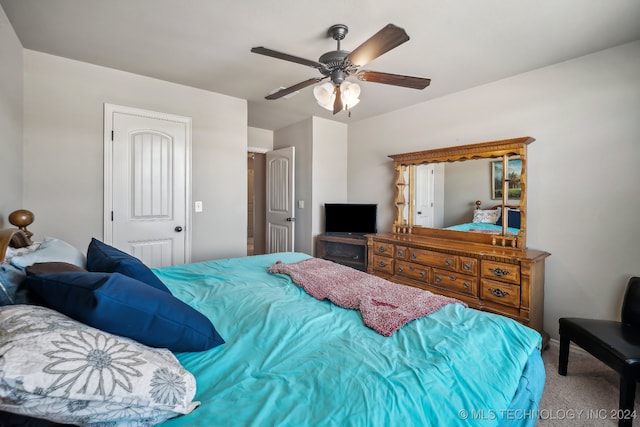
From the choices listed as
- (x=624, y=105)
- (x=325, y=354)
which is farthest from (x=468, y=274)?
(x=325, y=354)

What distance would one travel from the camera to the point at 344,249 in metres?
3.97

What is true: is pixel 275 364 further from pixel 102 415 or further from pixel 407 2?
pixel 407 2

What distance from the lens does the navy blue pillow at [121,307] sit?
80 cm

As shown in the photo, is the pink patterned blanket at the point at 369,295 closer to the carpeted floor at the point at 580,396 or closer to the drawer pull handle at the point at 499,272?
the carpeted floor at the point at 580,396

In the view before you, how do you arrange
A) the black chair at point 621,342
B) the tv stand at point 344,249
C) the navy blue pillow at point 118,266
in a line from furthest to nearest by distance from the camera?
1. the tv stand at point 344,249
2. the black chair at point 621,342
3. the navy blue pillow at point 118,266

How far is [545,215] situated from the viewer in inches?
104

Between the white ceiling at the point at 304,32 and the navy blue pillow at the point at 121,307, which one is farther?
the white ceiling at the point at 304,32

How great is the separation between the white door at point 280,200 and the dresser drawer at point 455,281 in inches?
85.9

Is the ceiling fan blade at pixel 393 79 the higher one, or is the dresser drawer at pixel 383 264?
the ceiling fan blade at pixel 393 79

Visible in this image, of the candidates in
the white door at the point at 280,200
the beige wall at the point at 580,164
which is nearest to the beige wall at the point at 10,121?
A: the white door at the point at 280,200

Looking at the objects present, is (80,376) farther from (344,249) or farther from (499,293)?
(344,249)

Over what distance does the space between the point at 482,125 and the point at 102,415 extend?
357 cm

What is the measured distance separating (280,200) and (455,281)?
2.78 meters

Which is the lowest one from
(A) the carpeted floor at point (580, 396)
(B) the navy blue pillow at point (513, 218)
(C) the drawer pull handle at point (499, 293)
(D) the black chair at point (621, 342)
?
(A) the carpeted floor at point (580, 396)
